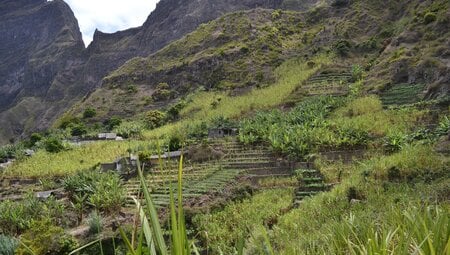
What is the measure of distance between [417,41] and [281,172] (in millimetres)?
26151

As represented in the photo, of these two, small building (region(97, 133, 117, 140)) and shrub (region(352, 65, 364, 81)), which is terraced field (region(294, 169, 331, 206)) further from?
small building (region(97, 133, 117, 140))

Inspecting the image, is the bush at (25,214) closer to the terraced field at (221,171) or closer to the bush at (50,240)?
the bush at (50,240)

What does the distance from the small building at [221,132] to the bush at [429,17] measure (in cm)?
2201

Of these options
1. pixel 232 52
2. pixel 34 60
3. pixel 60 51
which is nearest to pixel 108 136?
pixel 232 52

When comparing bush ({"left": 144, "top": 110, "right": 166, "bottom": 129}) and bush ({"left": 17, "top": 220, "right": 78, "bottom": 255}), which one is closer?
bush ({"left": 17, "top": 220, "right": 78, "bottom": 255})

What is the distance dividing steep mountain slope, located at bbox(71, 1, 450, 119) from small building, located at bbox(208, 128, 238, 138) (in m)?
11.5

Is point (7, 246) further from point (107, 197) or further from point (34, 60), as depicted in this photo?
point (34, 60)

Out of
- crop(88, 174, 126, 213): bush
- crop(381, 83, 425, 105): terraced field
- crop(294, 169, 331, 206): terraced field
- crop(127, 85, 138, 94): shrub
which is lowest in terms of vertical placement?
crop(294, 169, 331, 206): terraced field

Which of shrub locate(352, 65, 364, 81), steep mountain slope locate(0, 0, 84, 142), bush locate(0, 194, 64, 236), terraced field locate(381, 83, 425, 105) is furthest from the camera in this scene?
steep mountain slope locate(0, 0, 84, 142)

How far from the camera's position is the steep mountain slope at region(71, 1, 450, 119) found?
122ft

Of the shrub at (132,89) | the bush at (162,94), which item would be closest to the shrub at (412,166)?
the bush at (162,94)

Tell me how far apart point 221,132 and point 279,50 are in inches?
1219

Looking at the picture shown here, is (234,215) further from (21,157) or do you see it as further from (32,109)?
(32,109)

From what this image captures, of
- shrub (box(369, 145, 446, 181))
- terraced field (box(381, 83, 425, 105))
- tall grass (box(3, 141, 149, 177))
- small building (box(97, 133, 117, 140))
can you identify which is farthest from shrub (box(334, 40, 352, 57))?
shrub (box(369, 145, 446, 181))
